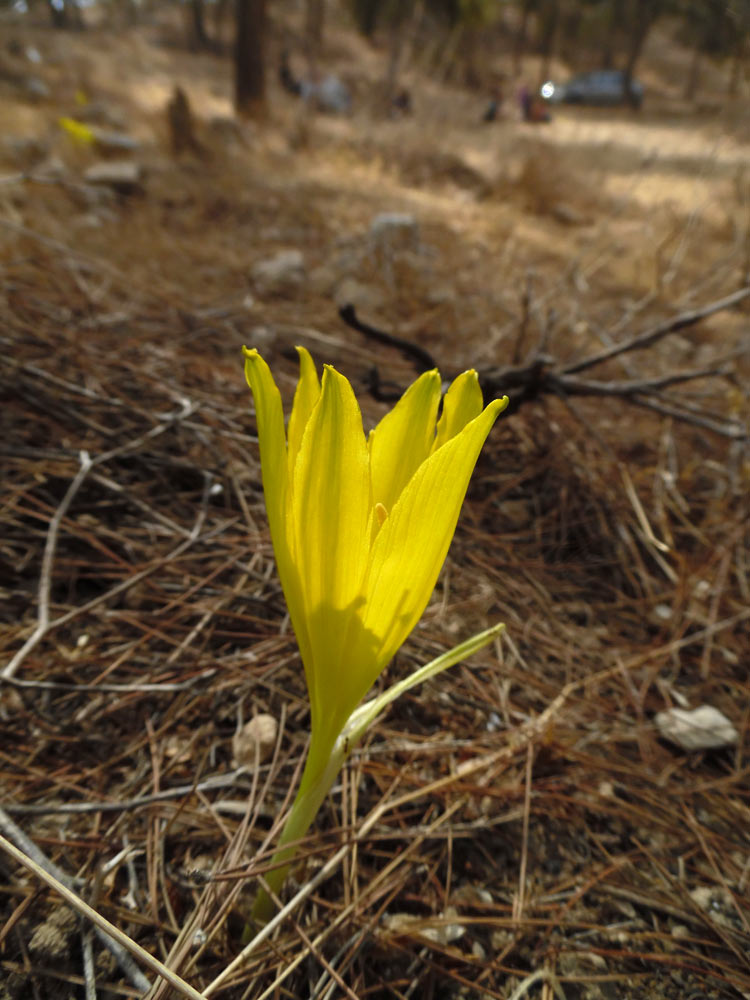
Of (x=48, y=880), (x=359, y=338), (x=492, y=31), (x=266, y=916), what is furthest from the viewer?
(x=492, y=31)

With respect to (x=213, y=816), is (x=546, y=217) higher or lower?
higher

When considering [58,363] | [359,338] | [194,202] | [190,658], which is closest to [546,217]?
[194,202]

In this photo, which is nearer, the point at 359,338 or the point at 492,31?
the point at 359,338

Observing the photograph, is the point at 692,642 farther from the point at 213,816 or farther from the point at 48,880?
the point at 48,880

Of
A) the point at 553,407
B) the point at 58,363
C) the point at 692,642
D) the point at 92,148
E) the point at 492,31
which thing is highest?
the point at 492,31

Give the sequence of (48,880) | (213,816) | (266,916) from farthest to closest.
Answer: (213,816), (266,916), (48,880)

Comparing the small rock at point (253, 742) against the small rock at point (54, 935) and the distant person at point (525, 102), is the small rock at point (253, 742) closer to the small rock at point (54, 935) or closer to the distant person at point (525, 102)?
the small rock at point (54, 935)
